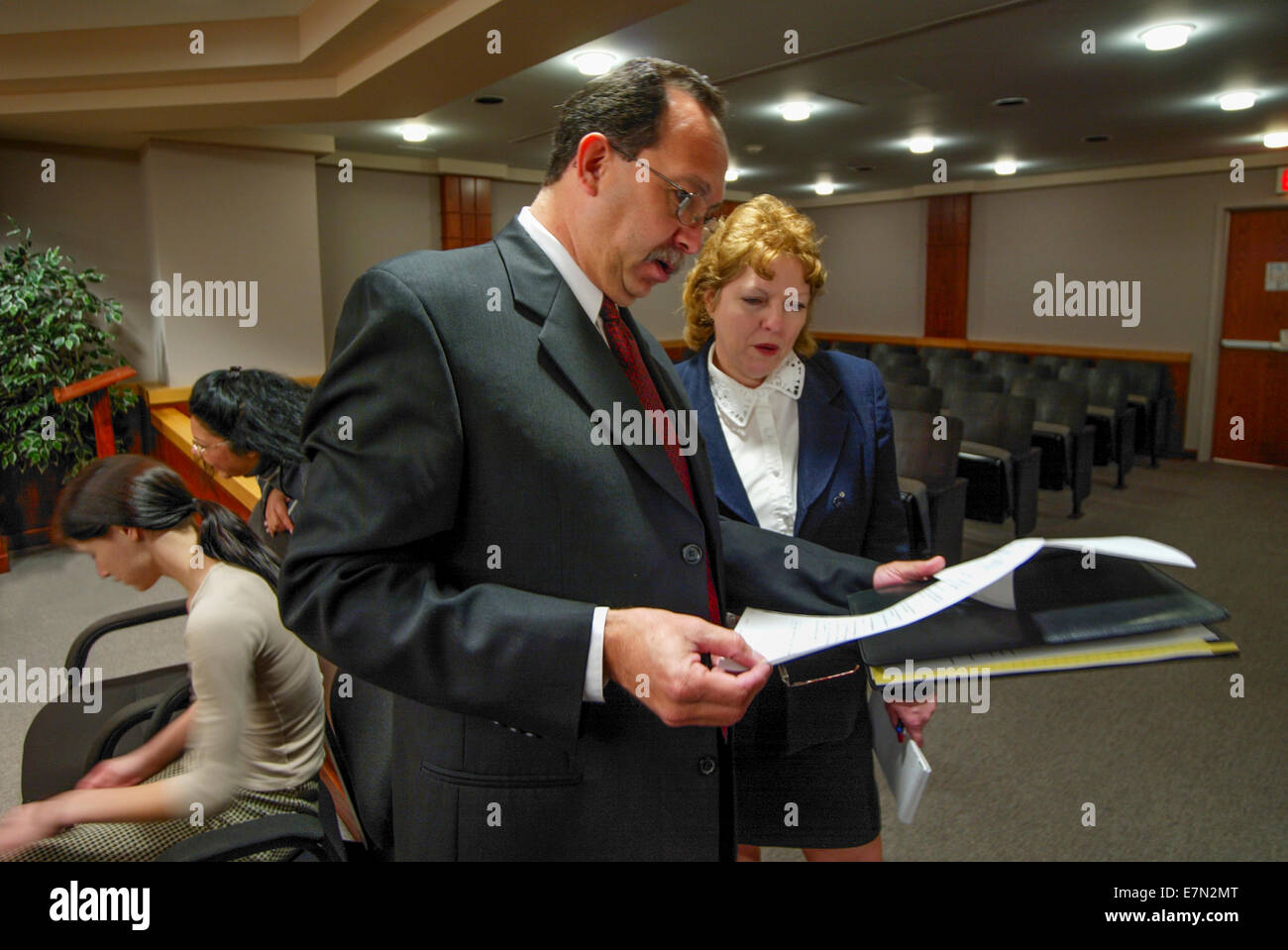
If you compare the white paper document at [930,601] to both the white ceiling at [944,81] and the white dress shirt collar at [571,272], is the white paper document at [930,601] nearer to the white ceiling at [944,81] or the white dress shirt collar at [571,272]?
the white dress shirt collar at [571,272]

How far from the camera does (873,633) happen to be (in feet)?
2.91

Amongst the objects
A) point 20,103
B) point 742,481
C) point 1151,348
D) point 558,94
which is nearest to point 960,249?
point 1151,348

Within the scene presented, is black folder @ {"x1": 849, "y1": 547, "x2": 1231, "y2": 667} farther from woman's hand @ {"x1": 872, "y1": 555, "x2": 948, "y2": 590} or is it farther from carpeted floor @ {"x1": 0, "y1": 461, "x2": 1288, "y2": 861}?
carpeted floor @ {"x1": 0, "y1": 461, "x2": 1288, "y2": 861}

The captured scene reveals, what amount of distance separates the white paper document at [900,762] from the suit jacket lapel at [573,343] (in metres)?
0.46

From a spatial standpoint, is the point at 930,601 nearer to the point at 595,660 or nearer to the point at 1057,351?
the point at 595,660

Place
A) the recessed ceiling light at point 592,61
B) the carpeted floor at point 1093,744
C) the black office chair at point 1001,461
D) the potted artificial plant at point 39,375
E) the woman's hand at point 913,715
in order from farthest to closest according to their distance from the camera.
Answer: the potted artificial plant at point 39,375 < the black office chair at point 1001,461 < the recessed ceiling light at point 592,61 < the carpeted floor at point 1093,744 < the woman's hand at point 913,715

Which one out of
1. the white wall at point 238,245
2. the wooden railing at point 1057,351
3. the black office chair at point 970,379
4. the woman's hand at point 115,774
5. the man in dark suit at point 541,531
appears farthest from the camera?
the wooden railing at point 1057,351

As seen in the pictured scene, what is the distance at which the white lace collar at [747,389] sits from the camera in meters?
1.58

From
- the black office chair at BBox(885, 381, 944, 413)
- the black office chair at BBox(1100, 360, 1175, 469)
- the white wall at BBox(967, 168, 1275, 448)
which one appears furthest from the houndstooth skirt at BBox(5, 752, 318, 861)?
the white wall at BBox(967, 168, 1275, 448)

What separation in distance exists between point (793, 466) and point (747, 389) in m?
0.17

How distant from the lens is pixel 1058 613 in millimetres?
895

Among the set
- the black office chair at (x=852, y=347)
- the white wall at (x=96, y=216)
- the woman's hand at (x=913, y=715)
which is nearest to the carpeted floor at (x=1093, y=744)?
the woman's hand at (x=913, y=715)
